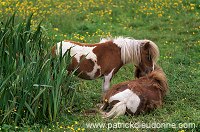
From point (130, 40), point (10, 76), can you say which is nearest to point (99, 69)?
point (130, 40)

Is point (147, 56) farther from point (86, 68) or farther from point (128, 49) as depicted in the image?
point (86, 68)

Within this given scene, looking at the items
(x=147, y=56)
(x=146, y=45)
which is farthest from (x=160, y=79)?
A: (x=146, y=45)

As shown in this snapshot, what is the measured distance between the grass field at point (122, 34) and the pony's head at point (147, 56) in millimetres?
652

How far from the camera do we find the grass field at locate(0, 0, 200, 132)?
272 inches

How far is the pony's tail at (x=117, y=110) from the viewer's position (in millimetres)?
7320

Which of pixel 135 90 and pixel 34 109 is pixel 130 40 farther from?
pixel 34 109

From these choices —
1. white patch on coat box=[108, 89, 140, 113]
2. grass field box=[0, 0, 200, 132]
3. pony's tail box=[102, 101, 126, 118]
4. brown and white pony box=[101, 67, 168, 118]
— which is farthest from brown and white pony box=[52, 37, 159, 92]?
pony's tail box=[102, 101, 126, 118]

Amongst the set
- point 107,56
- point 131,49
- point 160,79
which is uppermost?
point 131,49

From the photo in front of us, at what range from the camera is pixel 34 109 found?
682 centimetres

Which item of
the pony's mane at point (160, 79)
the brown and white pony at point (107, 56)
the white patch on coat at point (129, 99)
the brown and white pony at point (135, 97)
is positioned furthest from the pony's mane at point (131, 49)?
the white patch on coat at point (129, 99)

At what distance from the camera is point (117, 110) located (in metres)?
7.34

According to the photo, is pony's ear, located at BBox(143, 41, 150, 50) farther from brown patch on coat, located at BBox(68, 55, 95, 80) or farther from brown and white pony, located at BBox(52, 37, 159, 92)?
brown patch on coat, located at BBox(68, 55, 95, 80)

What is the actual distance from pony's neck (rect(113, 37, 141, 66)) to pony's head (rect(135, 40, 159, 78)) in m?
0.10

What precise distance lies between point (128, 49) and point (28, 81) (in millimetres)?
2459
